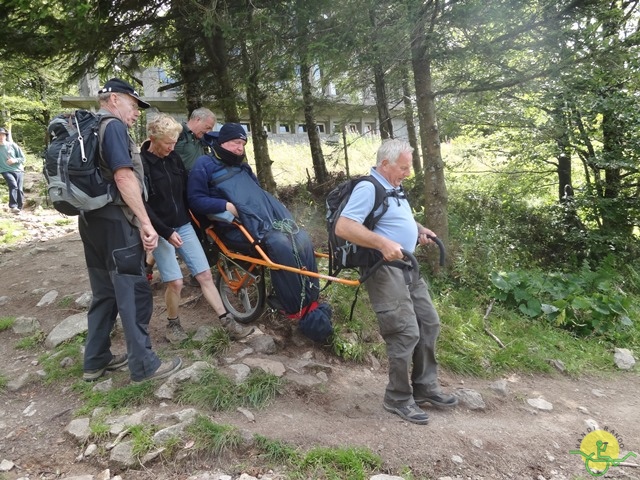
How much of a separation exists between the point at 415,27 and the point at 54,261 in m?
6.58

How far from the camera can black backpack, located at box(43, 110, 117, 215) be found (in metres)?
3.42

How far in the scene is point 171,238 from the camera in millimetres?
4297

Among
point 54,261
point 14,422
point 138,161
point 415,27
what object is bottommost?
point 14,422

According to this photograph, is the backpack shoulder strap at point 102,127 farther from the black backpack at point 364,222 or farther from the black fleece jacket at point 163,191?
the black backpack at point 364,222

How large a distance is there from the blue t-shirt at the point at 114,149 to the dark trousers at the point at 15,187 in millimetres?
9262

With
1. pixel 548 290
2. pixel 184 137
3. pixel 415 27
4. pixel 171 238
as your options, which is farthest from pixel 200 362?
pixel 548 290

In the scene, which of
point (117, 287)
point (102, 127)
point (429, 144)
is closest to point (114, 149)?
point (102, 127)

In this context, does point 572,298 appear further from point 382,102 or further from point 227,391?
point 227,391

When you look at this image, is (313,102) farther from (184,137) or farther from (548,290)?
(548,290)

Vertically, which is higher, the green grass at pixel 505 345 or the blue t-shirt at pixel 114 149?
the blue t-shirt at pixel 114 149

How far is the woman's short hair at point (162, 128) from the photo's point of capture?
13.7 feet

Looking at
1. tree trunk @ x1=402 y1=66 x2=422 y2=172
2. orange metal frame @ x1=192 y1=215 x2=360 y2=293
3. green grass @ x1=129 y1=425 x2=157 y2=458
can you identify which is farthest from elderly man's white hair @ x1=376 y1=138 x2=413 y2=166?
tree trunk @ x1=402 y1=66 x2=422 y2=172

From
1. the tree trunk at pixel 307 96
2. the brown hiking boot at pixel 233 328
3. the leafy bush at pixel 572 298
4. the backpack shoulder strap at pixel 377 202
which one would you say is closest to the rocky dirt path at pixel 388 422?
the brown hiking boot at pixel 233 328

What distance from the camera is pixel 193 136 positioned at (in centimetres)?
531
